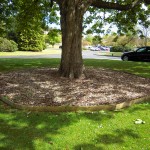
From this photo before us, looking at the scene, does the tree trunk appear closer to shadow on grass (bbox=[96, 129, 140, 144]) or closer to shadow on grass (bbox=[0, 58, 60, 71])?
shadow on grass (bbox=[0, 58, 60, 71])

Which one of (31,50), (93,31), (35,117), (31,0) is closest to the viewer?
(35,117)

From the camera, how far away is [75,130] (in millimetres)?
5512

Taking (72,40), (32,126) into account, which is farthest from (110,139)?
(72,40)

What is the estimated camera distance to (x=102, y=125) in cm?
577

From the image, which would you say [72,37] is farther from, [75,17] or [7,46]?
[7,46]

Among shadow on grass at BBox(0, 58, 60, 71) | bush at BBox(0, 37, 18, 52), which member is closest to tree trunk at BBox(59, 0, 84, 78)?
shadow on grass at BBox(0, 58, 60, 71)

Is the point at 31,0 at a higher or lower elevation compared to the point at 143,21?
higher

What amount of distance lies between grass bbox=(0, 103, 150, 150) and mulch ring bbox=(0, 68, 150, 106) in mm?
725

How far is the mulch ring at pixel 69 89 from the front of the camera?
23.6 ft

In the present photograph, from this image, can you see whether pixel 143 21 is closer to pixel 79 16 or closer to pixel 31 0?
pixel 31 0

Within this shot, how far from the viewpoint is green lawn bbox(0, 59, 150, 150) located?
16.0ft

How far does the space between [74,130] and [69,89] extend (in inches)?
116

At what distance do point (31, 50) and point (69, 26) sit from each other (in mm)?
35601

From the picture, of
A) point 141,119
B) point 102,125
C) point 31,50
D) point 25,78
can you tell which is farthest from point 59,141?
point 31,50
